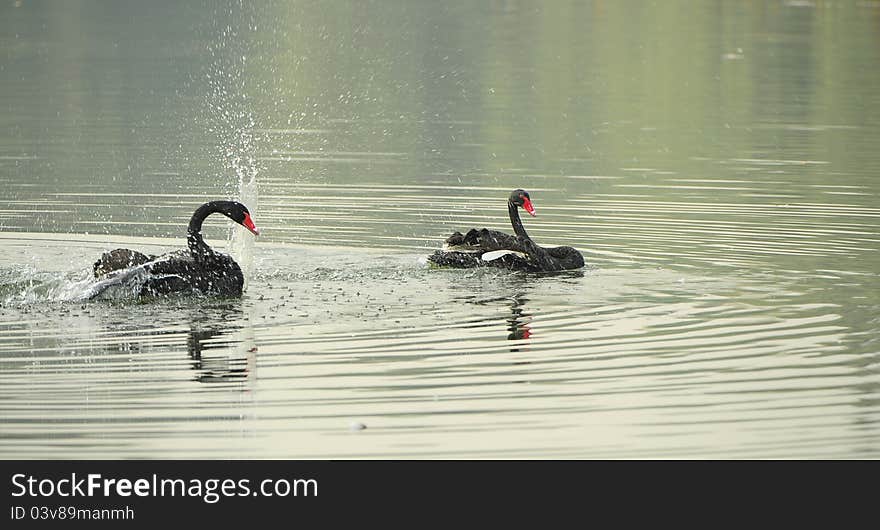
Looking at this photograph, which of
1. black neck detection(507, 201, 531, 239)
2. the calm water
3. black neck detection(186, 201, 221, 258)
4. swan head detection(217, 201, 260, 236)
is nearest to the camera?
the calm water

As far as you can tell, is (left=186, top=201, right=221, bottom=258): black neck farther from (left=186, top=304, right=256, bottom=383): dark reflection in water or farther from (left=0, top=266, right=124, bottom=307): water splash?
(left=186, top=304, right=256, bottom=383): dark reflection in water

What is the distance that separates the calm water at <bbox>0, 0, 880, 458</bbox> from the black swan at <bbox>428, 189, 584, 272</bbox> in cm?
18

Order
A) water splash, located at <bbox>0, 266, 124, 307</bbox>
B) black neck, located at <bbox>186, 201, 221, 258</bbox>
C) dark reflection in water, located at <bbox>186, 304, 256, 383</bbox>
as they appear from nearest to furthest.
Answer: dark reflection in water, located at <bbox>186, 304, 256, 383</bbox> → water splash, located at <bbox>0, 266, 124, 307</bbox> → black neck, located at <bbox>186, 201, 221, 258</bbox>

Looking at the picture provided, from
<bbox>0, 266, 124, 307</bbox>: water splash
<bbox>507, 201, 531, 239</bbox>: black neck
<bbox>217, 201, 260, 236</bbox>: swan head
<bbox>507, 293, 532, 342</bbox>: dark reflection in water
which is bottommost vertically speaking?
<bbox>507, 293, 532, 342</bbox>: dark reflection in water

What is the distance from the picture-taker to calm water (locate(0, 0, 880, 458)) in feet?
31.9

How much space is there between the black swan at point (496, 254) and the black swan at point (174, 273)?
234cm

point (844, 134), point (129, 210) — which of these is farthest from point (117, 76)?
point (129, 210)

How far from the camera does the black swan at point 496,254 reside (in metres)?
15.3

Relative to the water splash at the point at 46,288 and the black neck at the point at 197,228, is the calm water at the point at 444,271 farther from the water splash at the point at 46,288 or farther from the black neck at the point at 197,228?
the black neck at the point at 197,228

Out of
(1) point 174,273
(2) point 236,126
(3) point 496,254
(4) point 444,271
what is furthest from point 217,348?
(2) point 236,126

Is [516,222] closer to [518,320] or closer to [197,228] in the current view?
[197,228]

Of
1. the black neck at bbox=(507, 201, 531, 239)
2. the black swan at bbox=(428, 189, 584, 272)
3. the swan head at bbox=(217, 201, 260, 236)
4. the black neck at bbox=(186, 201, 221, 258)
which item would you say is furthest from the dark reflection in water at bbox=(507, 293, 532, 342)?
the black neck at bbox=(186, 201, 221, 258)
